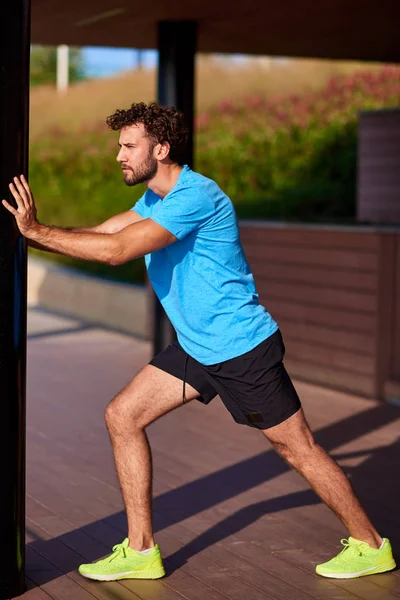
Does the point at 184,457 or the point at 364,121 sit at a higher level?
the point at 364,121

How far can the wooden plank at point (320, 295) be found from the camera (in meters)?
8.98

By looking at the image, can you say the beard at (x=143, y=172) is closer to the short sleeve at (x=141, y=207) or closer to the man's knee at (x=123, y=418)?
the short sleeve at (x=141, y=207)

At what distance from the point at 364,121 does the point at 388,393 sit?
6298 mm

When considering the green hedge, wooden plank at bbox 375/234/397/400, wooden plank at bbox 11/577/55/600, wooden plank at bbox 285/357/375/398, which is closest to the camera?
wooden plank at bbox 11/577/55/600

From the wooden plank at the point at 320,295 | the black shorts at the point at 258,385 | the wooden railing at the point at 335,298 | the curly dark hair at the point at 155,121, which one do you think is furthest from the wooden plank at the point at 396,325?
the curly dark hair at the point at 155,121

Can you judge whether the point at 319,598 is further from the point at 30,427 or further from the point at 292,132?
the point at 292,132

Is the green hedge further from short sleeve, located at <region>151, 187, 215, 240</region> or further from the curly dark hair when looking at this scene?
short sleeve, located at <region>151, 187, 215, 240</region>

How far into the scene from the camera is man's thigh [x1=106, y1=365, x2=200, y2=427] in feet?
15.7

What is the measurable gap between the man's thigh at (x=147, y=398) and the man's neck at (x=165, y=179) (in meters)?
0.73

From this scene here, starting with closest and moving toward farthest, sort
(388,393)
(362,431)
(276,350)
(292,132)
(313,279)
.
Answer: (276,350) < (362,431) < (388,393) < (313,279) < (292,132)

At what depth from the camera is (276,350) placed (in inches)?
187

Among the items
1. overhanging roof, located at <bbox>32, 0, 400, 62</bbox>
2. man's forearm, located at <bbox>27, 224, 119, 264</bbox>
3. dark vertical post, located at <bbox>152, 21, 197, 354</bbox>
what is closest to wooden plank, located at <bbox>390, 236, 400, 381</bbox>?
overhanging roof, located at <bbox>32, 0, 400, 62</bbox>

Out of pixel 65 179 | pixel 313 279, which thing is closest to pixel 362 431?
pixel 313 279

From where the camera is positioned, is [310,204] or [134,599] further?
[310,204]
